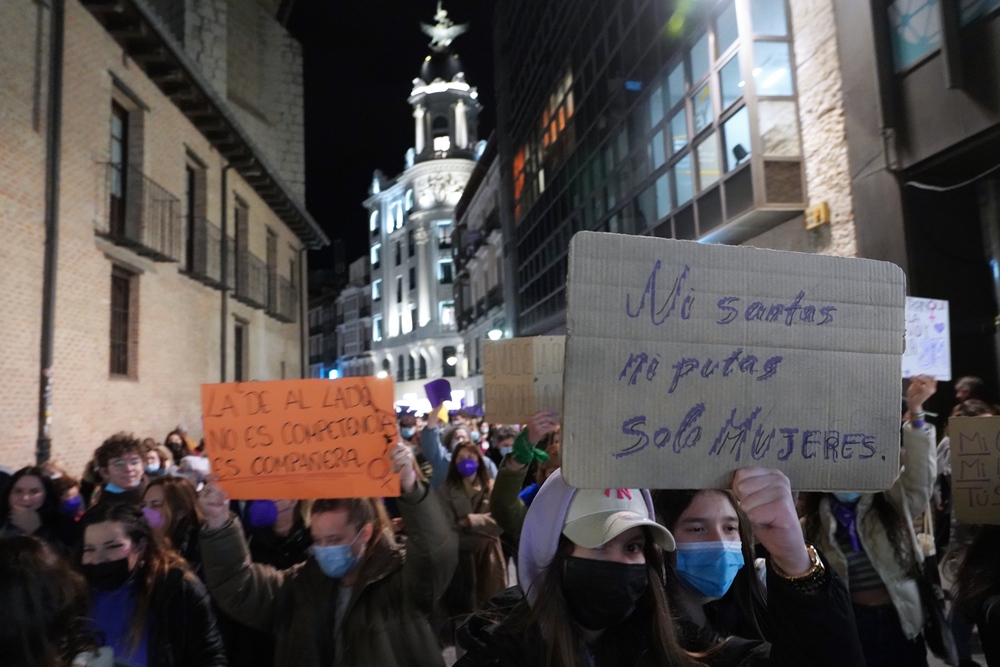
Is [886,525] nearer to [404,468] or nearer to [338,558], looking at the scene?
[404,468]

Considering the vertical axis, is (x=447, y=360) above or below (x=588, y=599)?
above

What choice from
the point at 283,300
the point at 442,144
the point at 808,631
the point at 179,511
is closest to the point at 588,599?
the point at 808,631

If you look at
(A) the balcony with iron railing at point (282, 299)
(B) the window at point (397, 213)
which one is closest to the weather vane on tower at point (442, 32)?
(B) the window at point (397, 213)

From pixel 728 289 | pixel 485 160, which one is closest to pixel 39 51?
pixel 728 289

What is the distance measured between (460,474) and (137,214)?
10.1 m

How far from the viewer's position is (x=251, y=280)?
843 inches

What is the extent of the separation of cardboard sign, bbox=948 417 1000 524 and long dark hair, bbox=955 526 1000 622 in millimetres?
68

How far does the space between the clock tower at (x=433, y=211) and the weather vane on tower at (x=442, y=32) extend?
85 millimetres

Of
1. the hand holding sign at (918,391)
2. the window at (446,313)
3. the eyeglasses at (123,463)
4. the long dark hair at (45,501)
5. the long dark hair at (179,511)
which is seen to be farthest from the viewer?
the window at (446,313)

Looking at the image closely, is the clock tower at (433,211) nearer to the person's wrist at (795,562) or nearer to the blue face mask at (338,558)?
the blue face mask at (338,558)

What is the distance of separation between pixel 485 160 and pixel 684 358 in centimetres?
3869

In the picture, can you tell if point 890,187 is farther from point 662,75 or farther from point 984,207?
point 662,75

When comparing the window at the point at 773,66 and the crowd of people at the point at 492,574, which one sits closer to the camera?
the crowd of people at the point at 492,574

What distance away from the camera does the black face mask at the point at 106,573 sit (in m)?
3.05
